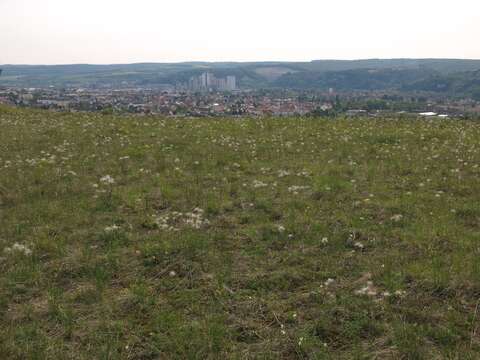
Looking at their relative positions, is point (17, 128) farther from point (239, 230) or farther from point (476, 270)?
point (476, 270)

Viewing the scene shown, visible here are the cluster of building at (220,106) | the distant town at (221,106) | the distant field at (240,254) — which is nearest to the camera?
the distant field at (240,254)

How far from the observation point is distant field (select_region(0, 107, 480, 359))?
841cm

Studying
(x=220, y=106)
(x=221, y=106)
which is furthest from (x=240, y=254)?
(x=221, y=106)

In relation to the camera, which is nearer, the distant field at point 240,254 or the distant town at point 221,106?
the distant field at point 240,254

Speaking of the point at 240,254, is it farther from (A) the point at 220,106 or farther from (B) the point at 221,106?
(B) the point at 221,106

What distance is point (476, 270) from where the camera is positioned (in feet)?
32.9

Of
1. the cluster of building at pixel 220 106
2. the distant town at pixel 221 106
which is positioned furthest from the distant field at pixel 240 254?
the cluster of building at pixel 220 106

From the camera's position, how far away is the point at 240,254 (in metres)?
11.5

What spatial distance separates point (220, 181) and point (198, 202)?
2.37 m

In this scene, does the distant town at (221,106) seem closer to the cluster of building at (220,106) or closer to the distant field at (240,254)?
the cluster of building at (220,106)

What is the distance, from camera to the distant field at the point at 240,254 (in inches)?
331

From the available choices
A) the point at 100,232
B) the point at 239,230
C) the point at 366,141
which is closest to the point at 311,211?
the point at 239,230

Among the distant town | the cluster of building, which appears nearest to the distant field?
the distant town

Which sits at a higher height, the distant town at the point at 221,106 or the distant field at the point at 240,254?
the distant field at the point at 240,254
